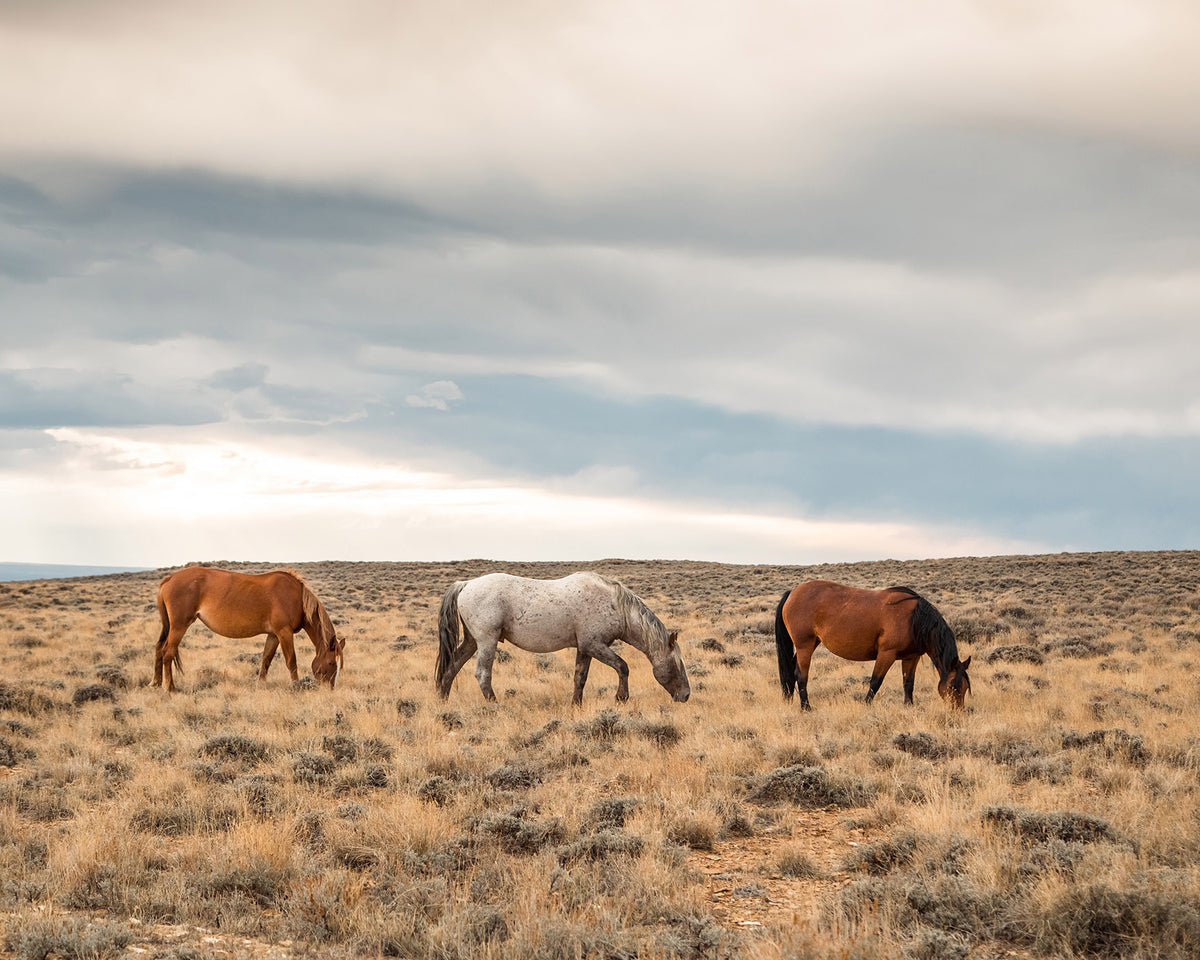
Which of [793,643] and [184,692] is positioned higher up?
[793,643]

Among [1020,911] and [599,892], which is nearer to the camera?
[1020,911]

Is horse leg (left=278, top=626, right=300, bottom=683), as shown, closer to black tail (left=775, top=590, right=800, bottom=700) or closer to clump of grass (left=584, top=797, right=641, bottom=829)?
black tail (left=775, top=590, right=800, bottom=700)

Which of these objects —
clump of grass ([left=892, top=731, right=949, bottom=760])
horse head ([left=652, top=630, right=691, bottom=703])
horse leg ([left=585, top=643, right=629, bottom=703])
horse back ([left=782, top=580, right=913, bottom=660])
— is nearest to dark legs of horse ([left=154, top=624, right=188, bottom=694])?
horse leg ([left=585, top=643, right=629, bottom=703])

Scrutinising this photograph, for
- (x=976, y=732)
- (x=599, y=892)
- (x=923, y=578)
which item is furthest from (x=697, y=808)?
(x=923, y=578)

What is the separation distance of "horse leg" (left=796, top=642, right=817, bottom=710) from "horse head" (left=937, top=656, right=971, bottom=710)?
71.0 inches

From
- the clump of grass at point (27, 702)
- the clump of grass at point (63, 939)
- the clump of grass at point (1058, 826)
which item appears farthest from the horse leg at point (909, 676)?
the clump of grass at point (27, 702)

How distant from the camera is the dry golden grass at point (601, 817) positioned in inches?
198

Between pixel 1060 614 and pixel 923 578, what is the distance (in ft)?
53.9

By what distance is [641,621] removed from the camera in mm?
13258

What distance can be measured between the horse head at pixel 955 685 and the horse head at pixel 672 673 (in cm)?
362

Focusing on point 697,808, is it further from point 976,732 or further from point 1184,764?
point 1184,764

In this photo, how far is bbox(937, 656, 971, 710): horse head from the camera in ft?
38.7

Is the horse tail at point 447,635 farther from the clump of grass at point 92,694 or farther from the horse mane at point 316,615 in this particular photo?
the clump of grass at point 92,694

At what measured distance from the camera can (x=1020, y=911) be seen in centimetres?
517
